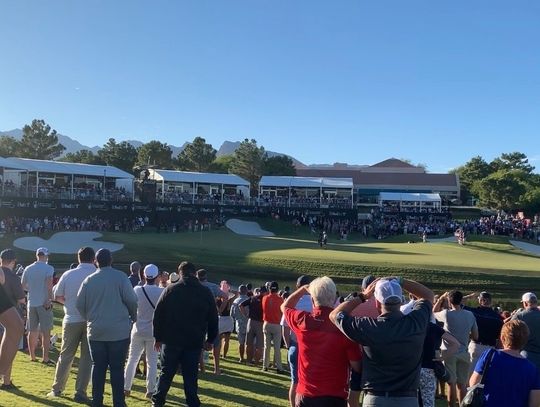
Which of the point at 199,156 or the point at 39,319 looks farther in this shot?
the point at 199,156

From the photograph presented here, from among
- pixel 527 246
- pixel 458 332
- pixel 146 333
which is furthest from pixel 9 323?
pixel 527 246

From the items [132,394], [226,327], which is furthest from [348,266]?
[132,394]

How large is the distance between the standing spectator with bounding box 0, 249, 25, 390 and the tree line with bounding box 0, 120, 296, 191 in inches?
3335

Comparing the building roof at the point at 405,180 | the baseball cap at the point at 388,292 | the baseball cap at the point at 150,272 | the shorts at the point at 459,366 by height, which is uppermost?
the building roof at the point at 405,180

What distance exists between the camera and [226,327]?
1127 cm

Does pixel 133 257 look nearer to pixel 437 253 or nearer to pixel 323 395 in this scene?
pixel 437 253

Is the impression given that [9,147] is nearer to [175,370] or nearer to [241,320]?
[241,320]

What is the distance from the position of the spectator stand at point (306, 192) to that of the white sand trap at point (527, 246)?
60.3 ft

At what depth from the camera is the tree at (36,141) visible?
9362cm

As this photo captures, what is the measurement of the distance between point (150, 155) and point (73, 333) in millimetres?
89765

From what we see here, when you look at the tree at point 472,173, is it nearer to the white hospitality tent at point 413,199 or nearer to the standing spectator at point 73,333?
the white hospitality tent at point 413,199

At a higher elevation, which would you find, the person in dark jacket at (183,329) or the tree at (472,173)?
the tree at (472,173)

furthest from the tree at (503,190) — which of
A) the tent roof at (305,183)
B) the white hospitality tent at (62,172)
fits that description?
the white hospitality tent at (62,172)

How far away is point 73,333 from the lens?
301 inches
